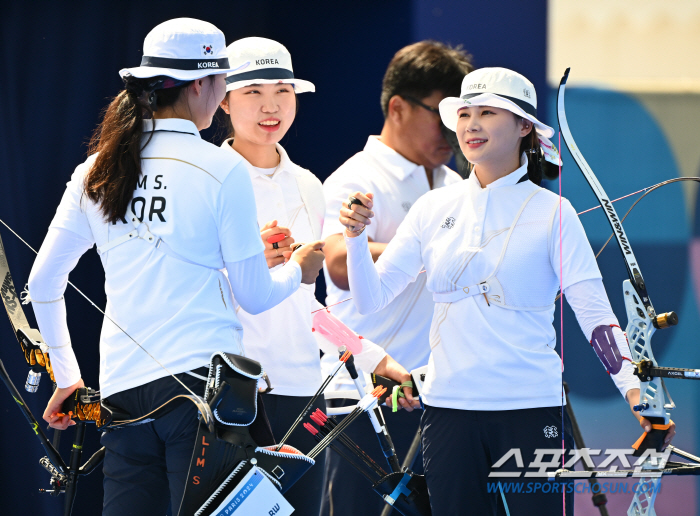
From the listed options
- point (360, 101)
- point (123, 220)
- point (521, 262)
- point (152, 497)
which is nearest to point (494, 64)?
point (360, 101)

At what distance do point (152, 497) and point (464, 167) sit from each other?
169 centimetres

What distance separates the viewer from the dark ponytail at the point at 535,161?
2178 mm

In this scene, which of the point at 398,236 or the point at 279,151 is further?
the point at 279,151

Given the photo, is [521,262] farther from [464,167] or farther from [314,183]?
[464,167]

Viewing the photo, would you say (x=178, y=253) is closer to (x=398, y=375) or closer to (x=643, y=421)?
(x=398, y=375)

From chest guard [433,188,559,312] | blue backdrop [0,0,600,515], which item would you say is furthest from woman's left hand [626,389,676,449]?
blue backdrop [0,0,600,515]

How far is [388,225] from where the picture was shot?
2.67 m

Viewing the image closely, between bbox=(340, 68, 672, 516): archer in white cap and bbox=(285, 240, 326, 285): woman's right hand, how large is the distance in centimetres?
11

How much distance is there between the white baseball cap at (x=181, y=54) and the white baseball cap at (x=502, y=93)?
69 cm

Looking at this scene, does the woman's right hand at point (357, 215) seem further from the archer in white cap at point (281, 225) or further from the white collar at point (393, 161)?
the white collar at point (393, 161)

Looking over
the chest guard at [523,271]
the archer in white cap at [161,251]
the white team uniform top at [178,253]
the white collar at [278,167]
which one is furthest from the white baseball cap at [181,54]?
the chest guard at [523,271]

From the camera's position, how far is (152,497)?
1.71 m

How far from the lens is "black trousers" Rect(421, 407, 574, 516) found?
189cm

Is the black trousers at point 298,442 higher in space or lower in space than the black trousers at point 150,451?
lower
